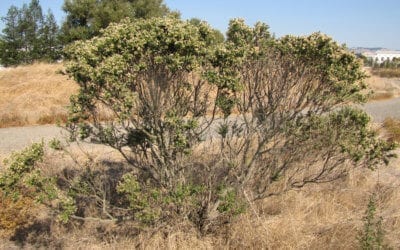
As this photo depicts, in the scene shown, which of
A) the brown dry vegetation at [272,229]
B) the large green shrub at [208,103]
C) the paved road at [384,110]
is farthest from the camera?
the paved road at [384,110]

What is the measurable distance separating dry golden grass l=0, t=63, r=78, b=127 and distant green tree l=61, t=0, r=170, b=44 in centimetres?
625

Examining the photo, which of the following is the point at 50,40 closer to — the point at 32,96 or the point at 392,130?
the point at 32,96

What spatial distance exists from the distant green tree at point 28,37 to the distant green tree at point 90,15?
39.4 inches

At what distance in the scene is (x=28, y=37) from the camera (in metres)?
23.9

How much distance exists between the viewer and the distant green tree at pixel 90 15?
23.7 meters

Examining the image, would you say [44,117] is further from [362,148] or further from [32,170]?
[362,148]

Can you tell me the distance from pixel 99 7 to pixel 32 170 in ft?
72.4

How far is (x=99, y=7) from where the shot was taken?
2461 centimetres

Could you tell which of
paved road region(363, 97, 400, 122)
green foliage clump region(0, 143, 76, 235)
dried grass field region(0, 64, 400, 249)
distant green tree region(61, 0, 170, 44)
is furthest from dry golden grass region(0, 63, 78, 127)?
paved road region(363, 97, 400, 122)

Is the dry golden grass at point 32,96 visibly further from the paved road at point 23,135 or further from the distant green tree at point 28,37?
the distant green tree at point 28,37

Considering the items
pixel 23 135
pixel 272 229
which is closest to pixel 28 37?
pixel 23 135

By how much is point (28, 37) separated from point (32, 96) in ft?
33.9

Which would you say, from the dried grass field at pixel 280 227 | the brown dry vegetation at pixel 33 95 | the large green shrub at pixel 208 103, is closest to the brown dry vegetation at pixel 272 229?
the dried grass field at pixel 280 227

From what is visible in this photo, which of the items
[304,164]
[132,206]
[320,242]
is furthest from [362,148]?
[132,206]
